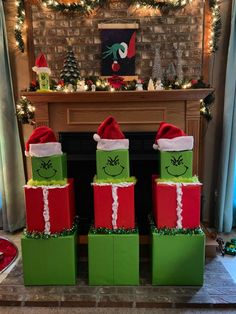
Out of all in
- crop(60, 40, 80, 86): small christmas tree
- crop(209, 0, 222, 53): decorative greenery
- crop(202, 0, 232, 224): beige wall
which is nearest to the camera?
crop(60, 40, 80, 86): small christmas tree

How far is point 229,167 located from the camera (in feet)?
9.42

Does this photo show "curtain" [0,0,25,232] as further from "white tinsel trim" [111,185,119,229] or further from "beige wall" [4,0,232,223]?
"white tinsel trim" [111,185,119,229]

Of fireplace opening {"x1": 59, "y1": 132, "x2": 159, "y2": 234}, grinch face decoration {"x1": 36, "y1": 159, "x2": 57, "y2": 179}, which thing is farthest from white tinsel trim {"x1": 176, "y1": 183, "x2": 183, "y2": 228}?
grinch face decoration {"x1": 36, "y1": 159, "x2": 57, "y2": 179}

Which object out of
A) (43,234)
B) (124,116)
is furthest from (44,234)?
(124,116)

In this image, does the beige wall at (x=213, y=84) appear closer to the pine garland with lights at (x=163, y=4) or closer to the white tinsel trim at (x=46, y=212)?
the pine garland with lights at (x=163, y=4)

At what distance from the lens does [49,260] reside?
6.70ft

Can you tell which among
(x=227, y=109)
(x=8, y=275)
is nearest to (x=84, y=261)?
(x=8, y=275)

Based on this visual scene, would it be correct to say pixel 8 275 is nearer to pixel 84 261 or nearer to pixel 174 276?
pixel 84 261

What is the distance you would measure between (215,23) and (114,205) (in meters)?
1.97

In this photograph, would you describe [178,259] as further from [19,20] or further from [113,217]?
[19,20]

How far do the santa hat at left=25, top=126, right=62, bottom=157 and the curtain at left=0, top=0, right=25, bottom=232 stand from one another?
3.26 feet

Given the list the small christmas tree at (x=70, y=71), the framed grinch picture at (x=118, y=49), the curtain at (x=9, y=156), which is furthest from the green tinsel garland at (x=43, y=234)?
the framed grinch picture at (x=118, y=49)

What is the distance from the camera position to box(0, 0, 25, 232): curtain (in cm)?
284

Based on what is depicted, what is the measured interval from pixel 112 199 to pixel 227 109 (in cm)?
156
